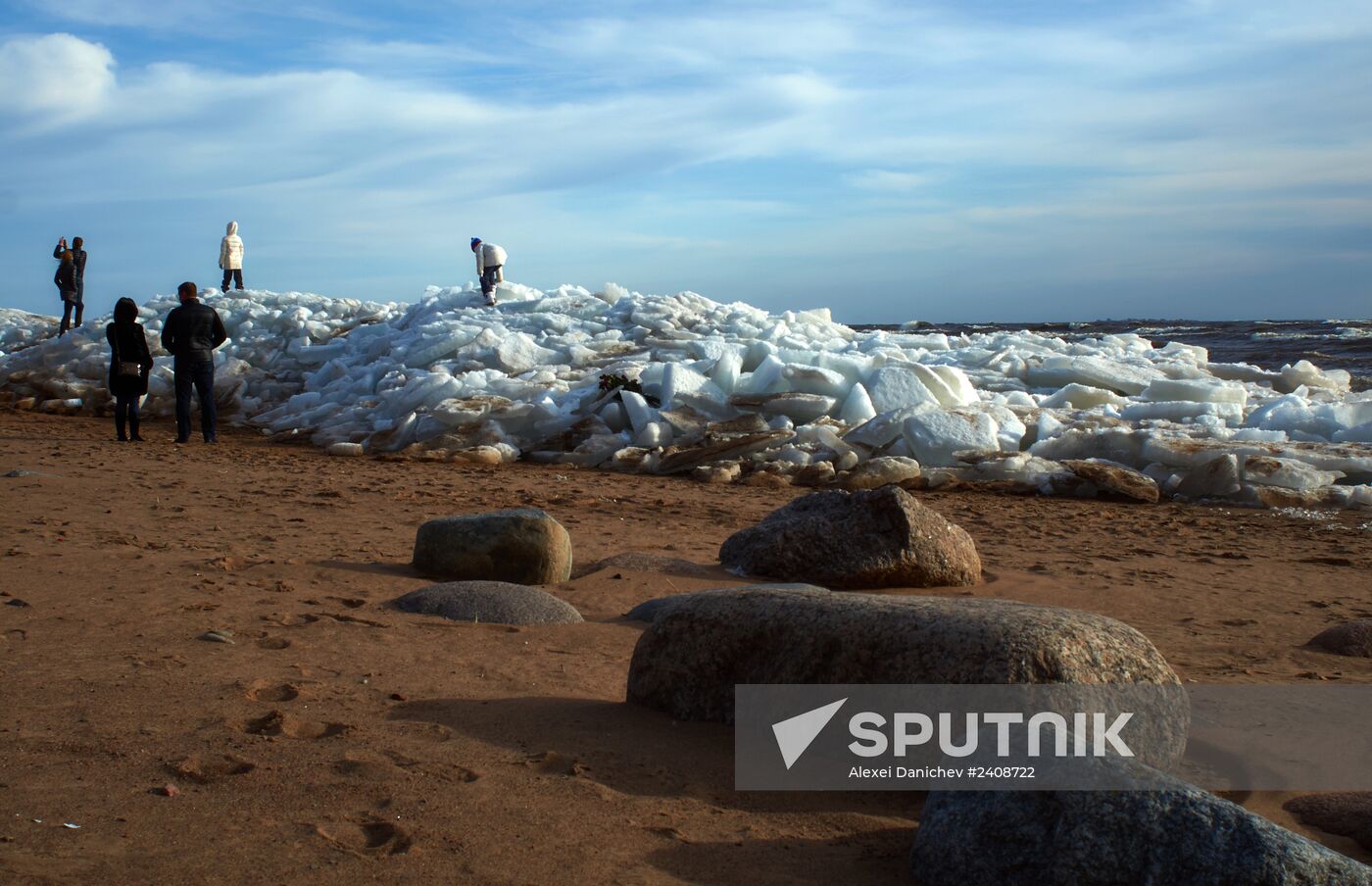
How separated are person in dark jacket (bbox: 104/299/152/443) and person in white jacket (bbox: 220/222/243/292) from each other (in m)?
9.63

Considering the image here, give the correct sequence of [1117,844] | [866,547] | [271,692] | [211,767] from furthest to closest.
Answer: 1. [866,547]
2. [271,692]
3. [211,767]
4. [1117,844]

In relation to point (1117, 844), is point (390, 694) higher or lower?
lower

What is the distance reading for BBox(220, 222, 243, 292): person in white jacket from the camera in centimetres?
2158

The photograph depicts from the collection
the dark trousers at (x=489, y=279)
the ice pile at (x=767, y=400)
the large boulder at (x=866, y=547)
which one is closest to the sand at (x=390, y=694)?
the large boulder at (x=866, y=547)

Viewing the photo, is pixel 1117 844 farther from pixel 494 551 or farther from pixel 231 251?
pixel 231 251

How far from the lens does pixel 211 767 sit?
9.91ft

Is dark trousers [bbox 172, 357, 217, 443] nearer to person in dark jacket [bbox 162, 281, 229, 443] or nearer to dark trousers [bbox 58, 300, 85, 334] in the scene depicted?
person in dark jacket [bbox 162, 281, 229, 443]

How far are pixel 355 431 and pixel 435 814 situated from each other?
10889 millimetres

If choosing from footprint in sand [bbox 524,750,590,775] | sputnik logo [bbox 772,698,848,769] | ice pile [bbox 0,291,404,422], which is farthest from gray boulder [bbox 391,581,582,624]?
ice pile [bbox 0,291,404,422]

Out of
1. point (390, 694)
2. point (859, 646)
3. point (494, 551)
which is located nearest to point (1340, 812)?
point (859, 646)

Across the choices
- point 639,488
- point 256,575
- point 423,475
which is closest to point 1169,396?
point 639,488

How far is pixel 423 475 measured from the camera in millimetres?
10406

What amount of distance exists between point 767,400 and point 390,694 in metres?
8.61

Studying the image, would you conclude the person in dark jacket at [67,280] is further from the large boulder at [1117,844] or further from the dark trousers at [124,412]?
the large boulder at [1117,844]
